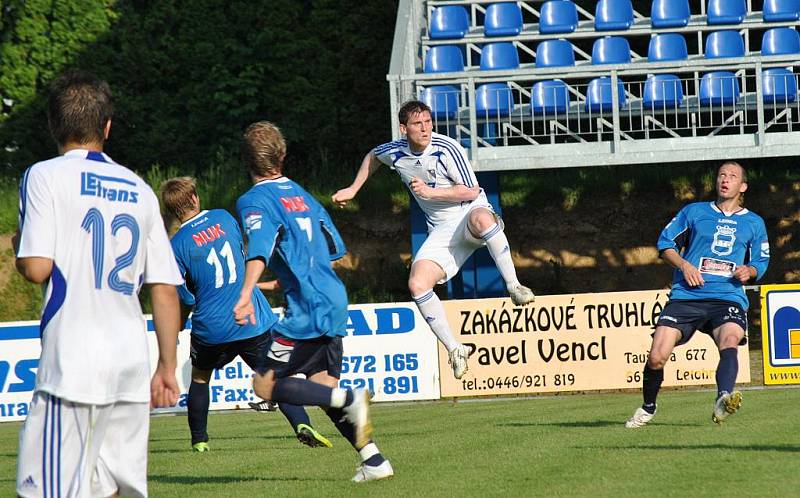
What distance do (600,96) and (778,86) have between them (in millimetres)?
2468

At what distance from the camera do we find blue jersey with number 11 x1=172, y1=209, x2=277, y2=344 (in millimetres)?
8969

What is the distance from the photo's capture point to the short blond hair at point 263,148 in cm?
679

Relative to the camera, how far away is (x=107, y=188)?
14.4 feet

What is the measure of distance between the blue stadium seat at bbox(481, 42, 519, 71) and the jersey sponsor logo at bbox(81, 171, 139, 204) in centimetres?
1499

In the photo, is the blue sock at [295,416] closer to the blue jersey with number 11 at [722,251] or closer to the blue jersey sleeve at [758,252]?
the blue jersey with number 11 at [722,251]

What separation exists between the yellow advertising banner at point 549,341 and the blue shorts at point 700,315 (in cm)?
647

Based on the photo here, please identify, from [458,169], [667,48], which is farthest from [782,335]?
[458,169]

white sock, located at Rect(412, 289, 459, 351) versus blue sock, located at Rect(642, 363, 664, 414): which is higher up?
white sock, located at Rect(412, 289, 459, 351)

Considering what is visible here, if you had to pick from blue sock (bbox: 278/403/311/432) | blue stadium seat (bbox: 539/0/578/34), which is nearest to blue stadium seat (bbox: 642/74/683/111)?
blue stadium seat (bbox: 539/0/578/34)

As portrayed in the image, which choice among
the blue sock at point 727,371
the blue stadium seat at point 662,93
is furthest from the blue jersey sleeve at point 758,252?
the blue stadium seat at point 662,93

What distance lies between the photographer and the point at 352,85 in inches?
973

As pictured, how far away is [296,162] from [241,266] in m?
15.5

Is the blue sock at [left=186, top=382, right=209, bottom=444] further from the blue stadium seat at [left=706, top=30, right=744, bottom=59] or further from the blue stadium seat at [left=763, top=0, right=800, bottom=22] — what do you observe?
the blue stadium seat at [left=763, top=0, right=800, bottom=22]

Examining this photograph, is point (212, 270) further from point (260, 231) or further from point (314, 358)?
point (260, 231)
